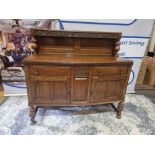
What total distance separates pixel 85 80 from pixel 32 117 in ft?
2.89

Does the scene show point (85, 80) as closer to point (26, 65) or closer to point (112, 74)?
point (112, 74)

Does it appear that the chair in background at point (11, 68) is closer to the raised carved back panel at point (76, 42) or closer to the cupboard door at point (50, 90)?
the raised carved back panel at point (76, 42)

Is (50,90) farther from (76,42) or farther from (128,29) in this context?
(128,29)

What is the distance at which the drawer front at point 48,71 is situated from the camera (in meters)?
1.59

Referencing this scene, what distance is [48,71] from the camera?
161 centimetres

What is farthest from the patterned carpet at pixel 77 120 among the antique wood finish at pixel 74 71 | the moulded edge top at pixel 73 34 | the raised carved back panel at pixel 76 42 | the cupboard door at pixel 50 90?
the moulded edge top at pixel 73 34

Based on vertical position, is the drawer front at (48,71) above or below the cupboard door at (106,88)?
above

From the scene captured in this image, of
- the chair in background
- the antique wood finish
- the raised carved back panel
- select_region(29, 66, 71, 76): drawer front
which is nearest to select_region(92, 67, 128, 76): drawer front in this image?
the antique wood finish

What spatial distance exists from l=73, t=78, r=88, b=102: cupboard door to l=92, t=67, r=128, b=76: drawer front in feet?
0.52

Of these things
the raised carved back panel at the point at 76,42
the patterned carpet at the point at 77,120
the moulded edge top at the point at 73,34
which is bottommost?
the patterned carpet at the point at 77,120

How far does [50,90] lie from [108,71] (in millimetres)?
759

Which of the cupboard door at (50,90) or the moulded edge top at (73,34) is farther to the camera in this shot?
the moulded edge top at (73,34)

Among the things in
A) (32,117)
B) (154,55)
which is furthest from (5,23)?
(154,55)

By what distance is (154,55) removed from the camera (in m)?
3.29
